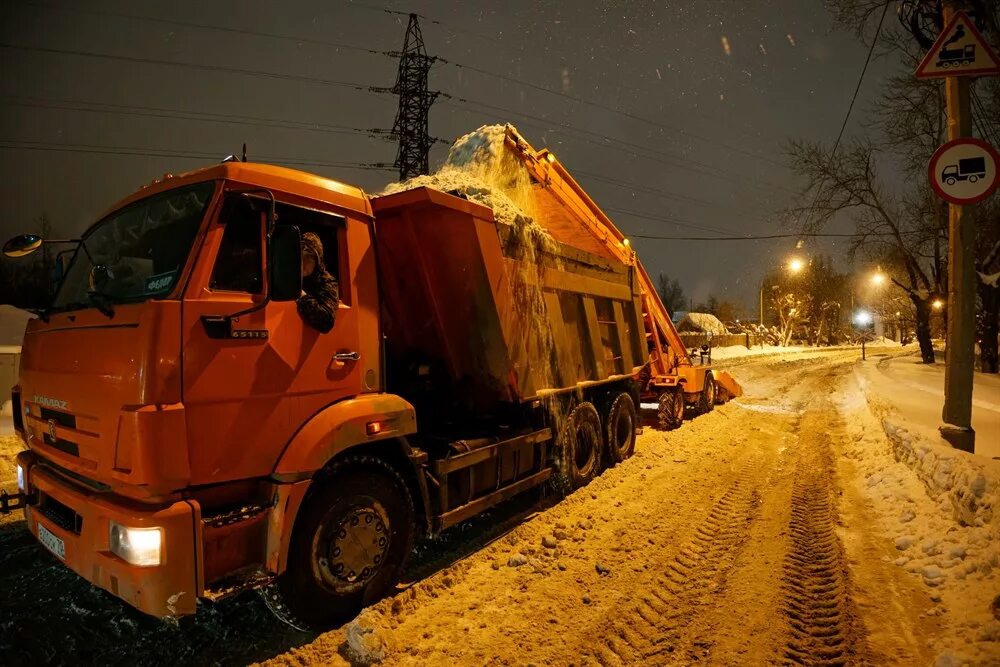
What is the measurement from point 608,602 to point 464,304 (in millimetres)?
2537

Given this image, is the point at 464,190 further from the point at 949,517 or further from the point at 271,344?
the point at 949,517

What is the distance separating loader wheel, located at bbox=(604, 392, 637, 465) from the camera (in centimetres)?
692

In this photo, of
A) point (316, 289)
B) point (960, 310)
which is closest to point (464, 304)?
point (316, 289)

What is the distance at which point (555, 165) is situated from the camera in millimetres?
7086

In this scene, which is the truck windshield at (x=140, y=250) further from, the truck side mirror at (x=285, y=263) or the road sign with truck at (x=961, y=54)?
the road sign with truck at (x=961, y=54)

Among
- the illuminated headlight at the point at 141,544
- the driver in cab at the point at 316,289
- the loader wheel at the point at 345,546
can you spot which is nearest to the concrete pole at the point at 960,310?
the loader wheel at the point at 345,546

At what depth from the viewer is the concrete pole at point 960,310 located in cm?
518

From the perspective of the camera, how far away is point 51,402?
121 inches

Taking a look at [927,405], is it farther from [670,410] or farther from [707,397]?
[670,410]

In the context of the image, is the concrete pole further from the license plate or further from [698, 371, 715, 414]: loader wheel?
the license plate

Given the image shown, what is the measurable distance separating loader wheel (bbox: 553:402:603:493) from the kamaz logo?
13.7 feet

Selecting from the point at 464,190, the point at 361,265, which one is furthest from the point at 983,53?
the point at 361,265

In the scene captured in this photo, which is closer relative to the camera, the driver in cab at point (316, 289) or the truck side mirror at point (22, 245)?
the driver in cab at point (316, 289)

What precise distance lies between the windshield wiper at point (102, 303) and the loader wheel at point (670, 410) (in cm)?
865
